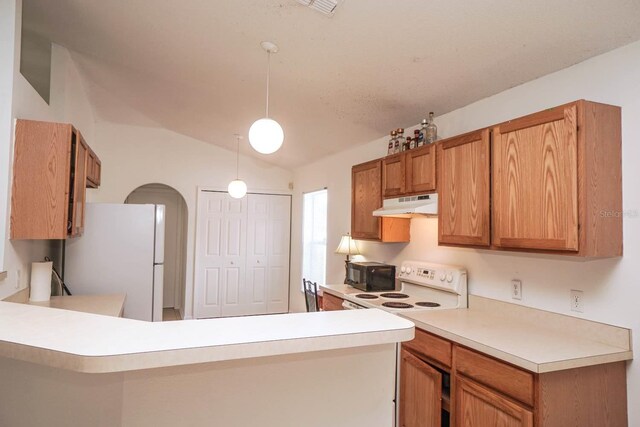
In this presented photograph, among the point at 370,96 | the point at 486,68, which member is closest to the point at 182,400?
the point at 486,68

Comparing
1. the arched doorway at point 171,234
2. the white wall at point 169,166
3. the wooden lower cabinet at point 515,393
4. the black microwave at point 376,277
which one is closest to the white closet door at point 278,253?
the white wall at point 169,166

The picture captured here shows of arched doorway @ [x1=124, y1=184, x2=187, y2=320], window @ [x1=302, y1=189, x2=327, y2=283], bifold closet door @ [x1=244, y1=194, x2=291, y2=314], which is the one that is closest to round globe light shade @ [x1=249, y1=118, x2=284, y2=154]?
window @ [x1=302, y1=189, x2=327, y2=283]

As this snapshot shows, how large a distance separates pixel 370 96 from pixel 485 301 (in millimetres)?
1699

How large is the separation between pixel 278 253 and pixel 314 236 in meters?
0.85

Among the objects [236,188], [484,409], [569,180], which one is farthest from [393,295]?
[236,188]

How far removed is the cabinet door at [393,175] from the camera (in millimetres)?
2961

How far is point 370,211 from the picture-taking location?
3422 millimetres

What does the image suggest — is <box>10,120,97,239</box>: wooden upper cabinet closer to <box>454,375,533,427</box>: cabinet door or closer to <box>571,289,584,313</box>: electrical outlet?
<box>454,375,533,427</box>: cabinet door

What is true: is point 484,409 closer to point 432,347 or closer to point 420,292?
point 432,347

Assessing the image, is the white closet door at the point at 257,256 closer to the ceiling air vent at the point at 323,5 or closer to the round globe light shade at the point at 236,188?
the round globe light shade at the point at 236,188

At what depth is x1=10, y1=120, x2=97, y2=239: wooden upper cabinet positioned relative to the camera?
216 cm

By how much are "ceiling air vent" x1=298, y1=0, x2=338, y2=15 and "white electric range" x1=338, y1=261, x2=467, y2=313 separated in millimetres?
1853

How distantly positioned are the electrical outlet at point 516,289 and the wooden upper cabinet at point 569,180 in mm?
441

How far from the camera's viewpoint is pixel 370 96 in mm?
2922
